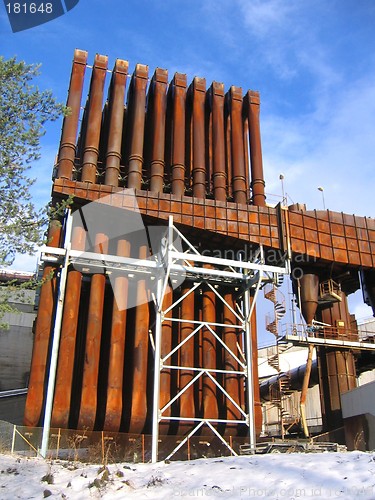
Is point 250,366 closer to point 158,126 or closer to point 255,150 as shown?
point 255,150

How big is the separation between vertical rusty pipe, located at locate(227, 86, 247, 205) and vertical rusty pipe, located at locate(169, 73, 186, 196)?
12.3 feet

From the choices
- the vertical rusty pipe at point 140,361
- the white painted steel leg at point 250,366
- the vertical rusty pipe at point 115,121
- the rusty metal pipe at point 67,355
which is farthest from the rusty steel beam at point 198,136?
the rusty metal pipe at point 67,355

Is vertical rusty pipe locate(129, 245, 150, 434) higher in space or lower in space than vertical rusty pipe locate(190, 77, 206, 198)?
lower

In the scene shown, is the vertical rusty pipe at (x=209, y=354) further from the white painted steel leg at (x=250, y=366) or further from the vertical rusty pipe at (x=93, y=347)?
the vertical rusty pipe at (x=93, y=347)

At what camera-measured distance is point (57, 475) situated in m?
16.2

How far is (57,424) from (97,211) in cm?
1259

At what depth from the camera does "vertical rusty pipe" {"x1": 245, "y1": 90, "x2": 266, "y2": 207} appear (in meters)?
37.8

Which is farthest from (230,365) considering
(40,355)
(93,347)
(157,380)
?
(40,355)

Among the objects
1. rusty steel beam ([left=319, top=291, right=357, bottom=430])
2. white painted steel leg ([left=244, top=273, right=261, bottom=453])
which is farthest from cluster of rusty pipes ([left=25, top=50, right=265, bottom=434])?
rusty steel beam ([left=319, top=291, right=357, bottom=430])

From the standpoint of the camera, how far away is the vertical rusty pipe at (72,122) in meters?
33.9

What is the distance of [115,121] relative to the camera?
119ft

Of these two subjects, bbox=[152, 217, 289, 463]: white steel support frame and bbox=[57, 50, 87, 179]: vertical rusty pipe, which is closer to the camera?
bbox=[152, 217, 289, 463]: white steel support frame

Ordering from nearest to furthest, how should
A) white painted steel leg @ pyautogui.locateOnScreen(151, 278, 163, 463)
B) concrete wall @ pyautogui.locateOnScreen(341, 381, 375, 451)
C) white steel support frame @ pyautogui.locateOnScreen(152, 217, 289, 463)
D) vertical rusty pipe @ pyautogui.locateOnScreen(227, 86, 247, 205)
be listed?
white painted steel leg @ pyautogui.locateOnScreen(151, 278, 163, 463)
white steel support frame @ pyautogui.locateOnScreen(152, 217, 289, 463)
concrete wall @ pyautogui.locateOnScreen(341, 381, 375, 451)
vertical rusty pipe @ pyautogui.locateOnScreen(227, 86, 247, 205)

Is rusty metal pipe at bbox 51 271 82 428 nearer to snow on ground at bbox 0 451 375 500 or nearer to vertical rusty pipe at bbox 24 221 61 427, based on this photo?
vertical rusty pipe at bbox 24 221 61 427
